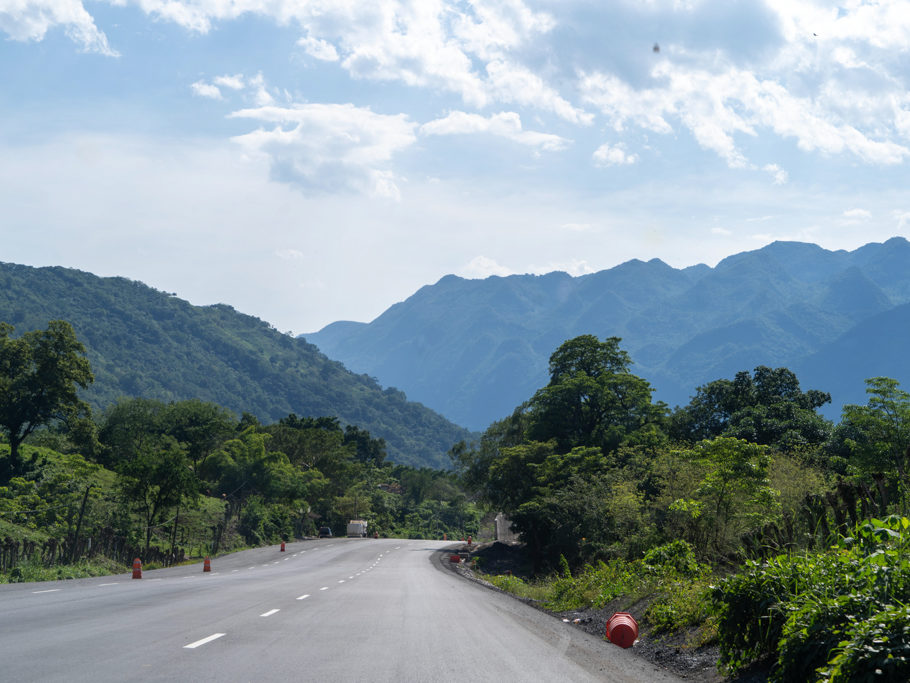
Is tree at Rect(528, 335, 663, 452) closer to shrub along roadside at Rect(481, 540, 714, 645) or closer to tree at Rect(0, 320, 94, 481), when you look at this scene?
tree at Rect(0, 320, 94, 481)

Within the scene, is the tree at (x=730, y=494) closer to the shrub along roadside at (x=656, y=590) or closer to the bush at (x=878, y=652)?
the shrub along roadside at (x=656, y=590)

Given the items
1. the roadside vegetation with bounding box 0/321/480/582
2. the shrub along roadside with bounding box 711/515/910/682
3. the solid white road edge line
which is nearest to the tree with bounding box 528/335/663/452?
the roadside vegetation with bounding box 0/321/480/582

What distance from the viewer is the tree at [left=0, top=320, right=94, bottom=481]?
186ft

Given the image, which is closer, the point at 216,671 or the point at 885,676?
the point at 885,676

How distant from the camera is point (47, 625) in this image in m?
11.1

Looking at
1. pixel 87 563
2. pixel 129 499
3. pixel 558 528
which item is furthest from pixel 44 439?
pixel 558 528

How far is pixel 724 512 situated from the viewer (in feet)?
66.1

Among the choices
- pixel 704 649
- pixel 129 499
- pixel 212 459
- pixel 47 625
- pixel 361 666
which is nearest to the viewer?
pixel 361 666

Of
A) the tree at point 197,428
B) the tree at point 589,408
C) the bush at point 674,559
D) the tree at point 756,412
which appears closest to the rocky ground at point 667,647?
the bush at point 674,559

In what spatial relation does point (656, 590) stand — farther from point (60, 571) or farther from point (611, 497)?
point (611, 497)

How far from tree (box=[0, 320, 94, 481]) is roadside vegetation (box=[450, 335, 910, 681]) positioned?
31.6 metres

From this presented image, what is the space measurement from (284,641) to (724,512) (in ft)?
43.8

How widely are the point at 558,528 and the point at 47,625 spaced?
3398 cm

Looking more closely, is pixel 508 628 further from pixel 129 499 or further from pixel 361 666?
pixel 129 499
